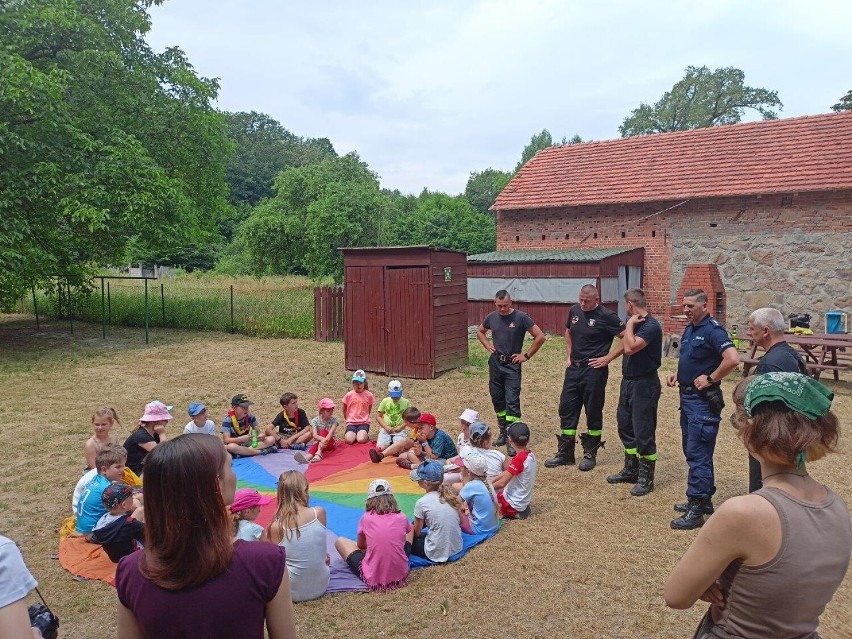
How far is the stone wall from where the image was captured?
54.9 ft

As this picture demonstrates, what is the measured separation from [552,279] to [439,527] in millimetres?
14040

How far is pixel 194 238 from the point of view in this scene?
2150cm

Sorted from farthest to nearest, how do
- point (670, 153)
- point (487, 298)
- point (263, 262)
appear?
point (263, 262) → point (670, 153) → point (487, 298)

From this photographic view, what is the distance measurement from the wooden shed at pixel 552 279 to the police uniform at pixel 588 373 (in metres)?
10.4

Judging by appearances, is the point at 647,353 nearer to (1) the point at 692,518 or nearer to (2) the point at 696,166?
(1) the point at 692,518

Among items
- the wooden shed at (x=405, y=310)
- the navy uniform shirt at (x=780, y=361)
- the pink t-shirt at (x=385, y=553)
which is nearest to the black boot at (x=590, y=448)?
the navy uniform shirt at (x=780, y=361)

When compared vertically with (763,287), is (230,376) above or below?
below

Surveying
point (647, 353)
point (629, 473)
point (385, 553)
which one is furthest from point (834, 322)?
point (385, 553)

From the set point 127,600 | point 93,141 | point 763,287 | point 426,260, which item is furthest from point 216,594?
point 763,287

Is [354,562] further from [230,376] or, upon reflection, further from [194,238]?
[194,238]

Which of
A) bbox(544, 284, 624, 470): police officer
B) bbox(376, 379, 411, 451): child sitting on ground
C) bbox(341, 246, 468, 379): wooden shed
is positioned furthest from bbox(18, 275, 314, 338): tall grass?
bbox(544, 284, 624, 470): police officer

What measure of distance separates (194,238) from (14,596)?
2109cm

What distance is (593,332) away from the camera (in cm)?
734

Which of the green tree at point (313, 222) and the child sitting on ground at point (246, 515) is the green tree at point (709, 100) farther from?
the child sitting on ground at point (246, 515)
